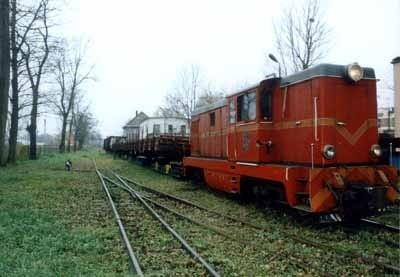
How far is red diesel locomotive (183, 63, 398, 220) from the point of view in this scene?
7742mm

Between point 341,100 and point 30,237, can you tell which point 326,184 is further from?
point 30,237

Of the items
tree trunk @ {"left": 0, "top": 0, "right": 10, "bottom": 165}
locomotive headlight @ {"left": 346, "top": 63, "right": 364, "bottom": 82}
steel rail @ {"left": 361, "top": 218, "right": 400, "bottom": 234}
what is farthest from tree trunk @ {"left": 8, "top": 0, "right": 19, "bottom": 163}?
steel rail @ {"left": 361, "top": 218, "right": 400, "bottom": 234}

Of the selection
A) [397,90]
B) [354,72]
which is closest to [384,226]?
[354,72]

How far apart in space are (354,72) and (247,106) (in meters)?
2.94

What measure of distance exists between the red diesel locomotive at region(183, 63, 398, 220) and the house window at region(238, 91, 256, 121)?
25 millimetres

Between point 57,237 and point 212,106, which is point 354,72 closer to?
point 57,237

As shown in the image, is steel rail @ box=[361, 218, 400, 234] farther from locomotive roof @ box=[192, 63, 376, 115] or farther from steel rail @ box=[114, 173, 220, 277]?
steel rail @ box=[114, 173, 220, 277]

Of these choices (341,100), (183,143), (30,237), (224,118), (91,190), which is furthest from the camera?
(183,143)

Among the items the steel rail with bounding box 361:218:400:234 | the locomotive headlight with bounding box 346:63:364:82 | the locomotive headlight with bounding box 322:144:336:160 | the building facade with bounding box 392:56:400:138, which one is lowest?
the steel rail with bounding box 361:218:400:234

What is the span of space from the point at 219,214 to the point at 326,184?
304 centimetres

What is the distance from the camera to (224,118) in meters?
13.1

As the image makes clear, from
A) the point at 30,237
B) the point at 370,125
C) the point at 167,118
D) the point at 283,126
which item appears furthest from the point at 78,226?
the point at 167,118

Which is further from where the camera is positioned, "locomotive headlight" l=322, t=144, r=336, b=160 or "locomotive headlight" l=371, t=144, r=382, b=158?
"locomotive headlight" l=371, t=144, r=382, b=158

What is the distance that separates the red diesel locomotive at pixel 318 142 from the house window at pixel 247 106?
0.08 ft
